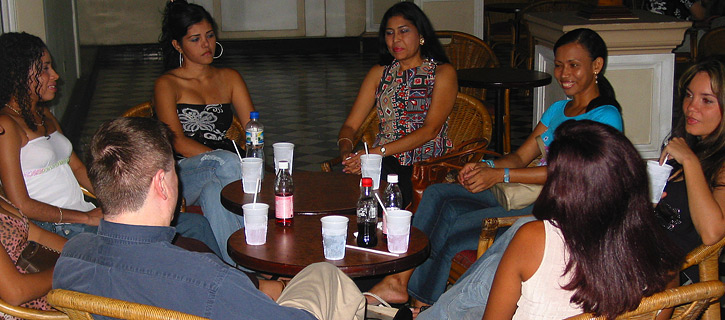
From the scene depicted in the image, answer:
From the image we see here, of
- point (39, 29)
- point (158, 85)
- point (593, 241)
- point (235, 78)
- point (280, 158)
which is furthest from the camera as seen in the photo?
point (39, 29)

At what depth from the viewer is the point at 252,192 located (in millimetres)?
2986

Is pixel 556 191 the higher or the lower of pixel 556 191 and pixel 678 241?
the higher

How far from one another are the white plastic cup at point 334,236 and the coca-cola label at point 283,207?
327 millimetres

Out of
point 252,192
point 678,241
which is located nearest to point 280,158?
point 252,192

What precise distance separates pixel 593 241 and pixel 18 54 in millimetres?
2260

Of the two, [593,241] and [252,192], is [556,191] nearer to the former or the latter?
[593,241]

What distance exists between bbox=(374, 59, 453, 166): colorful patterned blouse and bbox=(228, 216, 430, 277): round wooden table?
1.26 m

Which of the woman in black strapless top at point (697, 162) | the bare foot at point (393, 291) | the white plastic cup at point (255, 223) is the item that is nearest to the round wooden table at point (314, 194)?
the white plastic cup at point (255, 223)

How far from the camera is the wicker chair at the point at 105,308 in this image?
1565 mm

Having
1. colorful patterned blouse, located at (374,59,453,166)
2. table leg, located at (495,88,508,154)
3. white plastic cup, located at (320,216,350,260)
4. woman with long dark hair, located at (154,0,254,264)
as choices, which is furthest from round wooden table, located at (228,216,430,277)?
table leg, located at (495,88,508,154)

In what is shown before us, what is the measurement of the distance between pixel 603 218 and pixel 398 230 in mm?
724

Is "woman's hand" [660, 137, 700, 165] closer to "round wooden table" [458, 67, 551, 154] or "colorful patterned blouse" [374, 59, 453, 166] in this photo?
"colorful patterned blouse" [374, 59, 453, 166]

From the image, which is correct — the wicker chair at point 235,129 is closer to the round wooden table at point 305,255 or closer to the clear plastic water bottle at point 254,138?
the clear plastic water bottle at point 254,138

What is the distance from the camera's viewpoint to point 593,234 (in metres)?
1.76
